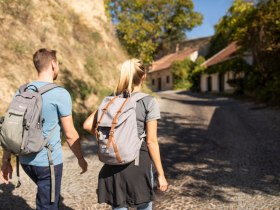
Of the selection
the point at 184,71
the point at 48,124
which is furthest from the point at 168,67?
the point at 48,124

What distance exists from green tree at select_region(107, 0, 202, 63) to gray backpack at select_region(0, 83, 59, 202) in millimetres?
24171

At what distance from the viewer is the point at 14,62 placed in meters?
9.87

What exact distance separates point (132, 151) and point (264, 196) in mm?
3074

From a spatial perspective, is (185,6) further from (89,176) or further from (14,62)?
(89,176)

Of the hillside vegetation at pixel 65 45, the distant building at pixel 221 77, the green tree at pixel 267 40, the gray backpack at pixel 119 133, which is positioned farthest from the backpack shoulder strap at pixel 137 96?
the distant building at pixel 221 77

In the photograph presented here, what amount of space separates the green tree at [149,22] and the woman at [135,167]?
24.1 m

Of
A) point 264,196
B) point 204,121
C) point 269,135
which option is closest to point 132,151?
point 264,196

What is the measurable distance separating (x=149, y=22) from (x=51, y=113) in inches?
1248

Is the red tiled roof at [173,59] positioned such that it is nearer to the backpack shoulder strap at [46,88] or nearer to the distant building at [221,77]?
the distant building at [221,77]

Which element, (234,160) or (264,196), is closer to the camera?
(264,196)

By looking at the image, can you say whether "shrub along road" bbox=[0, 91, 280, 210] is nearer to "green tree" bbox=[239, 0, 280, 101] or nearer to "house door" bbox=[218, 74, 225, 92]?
"green tree" bbox=[239, 0, 280, 101]

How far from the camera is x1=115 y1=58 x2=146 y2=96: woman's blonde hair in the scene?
2.76m

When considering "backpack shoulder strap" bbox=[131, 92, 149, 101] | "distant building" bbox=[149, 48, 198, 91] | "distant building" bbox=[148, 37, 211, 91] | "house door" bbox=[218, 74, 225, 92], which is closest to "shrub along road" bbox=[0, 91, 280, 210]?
"backpack shoulder strap" bbox=[131, 92, 149, 101]

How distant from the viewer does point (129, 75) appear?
277 cm
